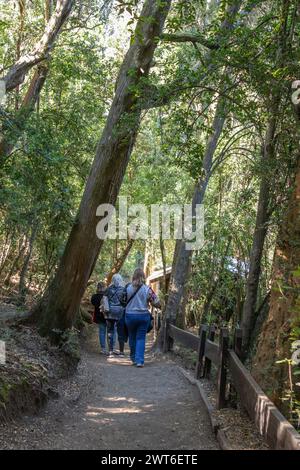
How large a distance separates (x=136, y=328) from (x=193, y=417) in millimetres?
4699

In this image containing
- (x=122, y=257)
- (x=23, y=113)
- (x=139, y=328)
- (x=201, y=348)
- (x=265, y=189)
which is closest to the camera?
(x=265, y=189)

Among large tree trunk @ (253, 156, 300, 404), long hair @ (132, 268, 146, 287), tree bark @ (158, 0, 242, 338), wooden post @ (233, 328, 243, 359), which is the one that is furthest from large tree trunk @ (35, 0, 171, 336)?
large tree trunk @ (253, 156, 300, 404)

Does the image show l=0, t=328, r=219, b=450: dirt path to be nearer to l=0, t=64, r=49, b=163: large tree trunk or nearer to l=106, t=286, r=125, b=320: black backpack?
l=106, t=286, r=125, b=320: black backpack

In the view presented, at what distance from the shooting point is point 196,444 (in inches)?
215

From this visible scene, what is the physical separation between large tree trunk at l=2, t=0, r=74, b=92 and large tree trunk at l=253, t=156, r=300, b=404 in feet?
26.4

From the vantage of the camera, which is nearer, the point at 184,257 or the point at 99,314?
the point at 99,314

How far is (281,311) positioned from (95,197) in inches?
204

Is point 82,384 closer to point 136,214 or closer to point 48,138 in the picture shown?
point 48,138

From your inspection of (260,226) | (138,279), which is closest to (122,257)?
(138,279)

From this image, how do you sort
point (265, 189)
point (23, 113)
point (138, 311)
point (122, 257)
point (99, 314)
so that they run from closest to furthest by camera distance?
point (265, 189) → point (23, 113) → point (138, 311) → point (99, 314) → point (122, 257)

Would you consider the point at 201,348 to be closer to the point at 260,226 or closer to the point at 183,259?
the point at 260,226

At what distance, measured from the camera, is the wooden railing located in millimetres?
3839

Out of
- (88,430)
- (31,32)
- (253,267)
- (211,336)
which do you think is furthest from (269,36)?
(31,32)

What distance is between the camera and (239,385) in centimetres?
562
